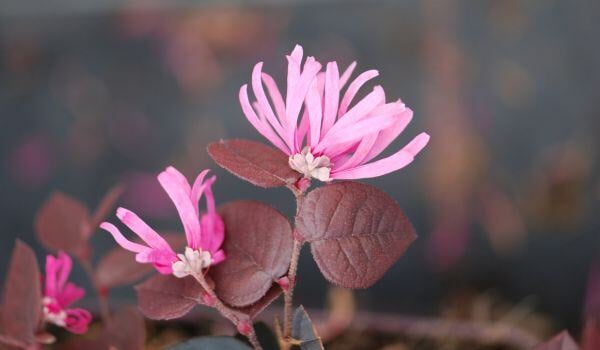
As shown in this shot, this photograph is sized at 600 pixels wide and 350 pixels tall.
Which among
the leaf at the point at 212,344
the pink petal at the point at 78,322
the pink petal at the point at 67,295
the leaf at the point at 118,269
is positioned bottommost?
the leaf at the point at 212,344

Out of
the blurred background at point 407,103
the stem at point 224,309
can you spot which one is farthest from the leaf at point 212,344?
the blurred background at point 407,103

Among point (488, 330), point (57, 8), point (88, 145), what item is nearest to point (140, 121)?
point (88, 145)

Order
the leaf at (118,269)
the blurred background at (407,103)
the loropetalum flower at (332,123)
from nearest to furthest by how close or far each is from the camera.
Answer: the loropetalum flower at (332,123), the leaf at (118,269), the blurred background at (407,103)

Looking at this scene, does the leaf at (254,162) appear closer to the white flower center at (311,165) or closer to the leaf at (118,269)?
the white flower center at (311,165)

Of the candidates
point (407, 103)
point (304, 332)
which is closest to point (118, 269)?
point (304, 332)

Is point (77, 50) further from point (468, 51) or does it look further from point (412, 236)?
point (412, 236)

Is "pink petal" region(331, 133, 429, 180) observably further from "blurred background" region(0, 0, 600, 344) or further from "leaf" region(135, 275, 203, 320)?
"blurred background" region(0, 0, 600, 344)
